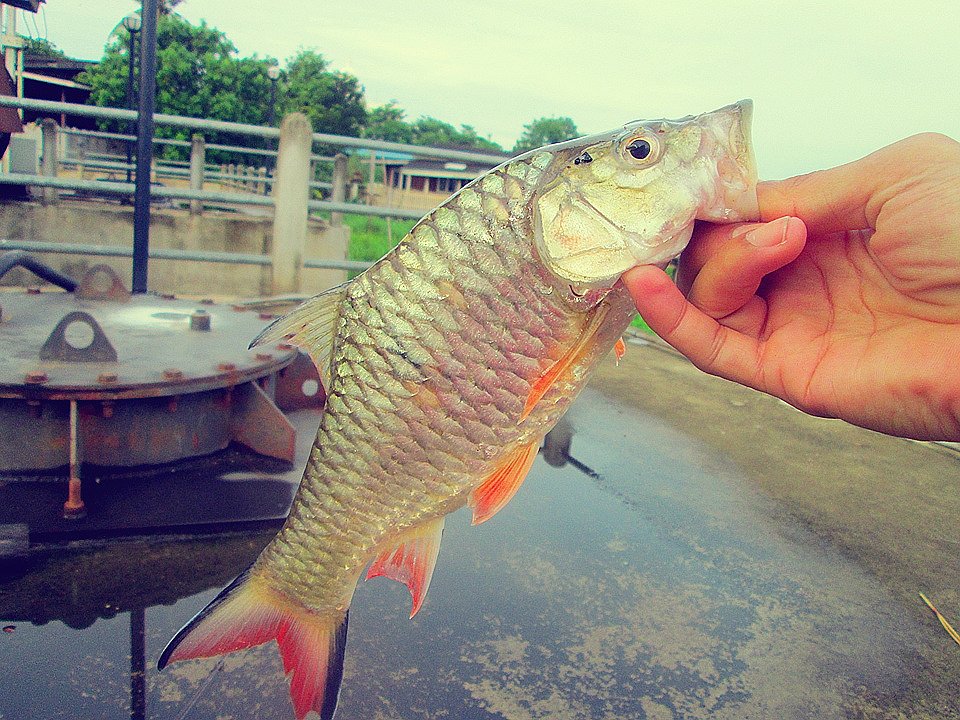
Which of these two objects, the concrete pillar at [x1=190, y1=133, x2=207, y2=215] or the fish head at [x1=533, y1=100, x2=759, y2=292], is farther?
the concrete pillar at [x1=190, y1=133, x2=207, y2=215]

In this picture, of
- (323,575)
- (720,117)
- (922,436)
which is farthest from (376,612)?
(720,117)

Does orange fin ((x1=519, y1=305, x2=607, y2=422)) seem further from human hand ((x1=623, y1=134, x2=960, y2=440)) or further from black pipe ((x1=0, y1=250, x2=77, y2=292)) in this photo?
black pipe ((x1=0, y1=250, x2=77, y2=292))

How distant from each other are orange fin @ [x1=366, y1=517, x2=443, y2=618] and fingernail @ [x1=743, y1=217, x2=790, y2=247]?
0.82 m

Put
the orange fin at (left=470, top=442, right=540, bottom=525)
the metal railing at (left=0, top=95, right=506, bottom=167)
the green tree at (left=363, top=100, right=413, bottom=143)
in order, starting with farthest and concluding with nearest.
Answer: the green tree at (left=363, top=100, right=413, bottom=143)
the metal railing at (left=0, top=95, right=506, bottom=167)
the orange fin at (left=470, top=442, right=540, bottom=525)

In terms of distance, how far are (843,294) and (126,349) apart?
2.86 meters

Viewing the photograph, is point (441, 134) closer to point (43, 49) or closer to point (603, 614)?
point (43, 49)

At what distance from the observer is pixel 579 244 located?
1.37 m

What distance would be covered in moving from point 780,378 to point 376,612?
1552 mm

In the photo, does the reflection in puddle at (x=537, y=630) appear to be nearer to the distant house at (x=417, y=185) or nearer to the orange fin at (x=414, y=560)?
the orange fin at (x=414, y=560)

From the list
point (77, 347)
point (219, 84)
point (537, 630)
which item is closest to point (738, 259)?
point (537, 630)

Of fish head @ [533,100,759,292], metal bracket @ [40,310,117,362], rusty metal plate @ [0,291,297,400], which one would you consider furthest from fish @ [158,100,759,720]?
metal bracket @ [40,310,117,362]

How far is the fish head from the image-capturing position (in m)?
1.34

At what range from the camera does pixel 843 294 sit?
1.68 meters

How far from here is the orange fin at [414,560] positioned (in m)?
1.63
